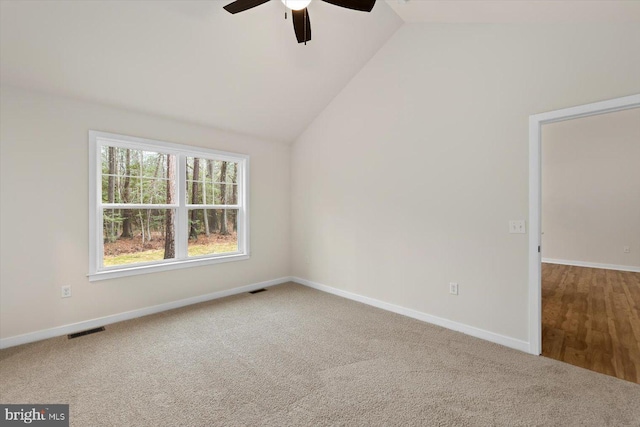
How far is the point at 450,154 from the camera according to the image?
314 cm

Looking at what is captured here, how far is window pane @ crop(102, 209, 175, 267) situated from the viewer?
339 centimetres

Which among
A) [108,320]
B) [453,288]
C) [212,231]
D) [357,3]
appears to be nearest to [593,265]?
[453,288]

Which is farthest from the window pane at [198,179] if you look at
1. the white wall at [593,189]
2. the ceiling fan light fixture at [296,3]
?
the white wall at [593,189]

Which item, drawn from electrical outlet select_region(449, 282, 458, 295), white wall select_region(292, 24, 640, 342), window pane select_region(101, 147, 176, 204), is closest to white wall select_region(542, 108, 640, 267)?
white wall select_region(292, 24, 640, 342)

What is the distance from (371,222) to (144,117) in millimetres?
3147

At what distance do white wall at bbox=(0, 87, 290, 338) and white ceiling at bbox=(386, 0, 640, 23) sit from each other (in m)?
3.21

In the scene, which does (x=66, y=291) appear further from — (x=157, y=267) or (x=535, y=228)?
(x=535, y=228)

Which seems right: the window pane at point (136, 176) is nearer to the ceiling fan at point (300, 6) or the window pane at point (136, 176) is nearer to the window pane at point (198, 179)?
the window pane at point (198, 179)

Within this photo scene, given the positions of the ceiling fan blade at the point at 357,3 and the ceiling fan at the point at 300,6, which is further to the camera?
the ceiling fan blade at the point at 357,3

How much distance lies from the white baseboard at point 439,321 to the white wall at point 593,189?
5591 mm

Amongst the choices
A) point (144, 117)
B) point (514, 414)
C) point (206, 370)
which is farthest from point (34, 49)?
point (514, 414)

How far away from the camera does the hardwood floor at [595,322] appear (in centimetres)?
246

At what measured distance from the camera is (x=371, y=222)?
3.88 meters

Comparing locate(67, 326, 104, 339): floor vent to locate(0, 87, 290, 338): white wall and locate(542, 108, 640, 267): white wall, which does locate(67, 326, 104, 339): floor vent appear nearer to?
locate(0, 87, 290, 338): white wall
